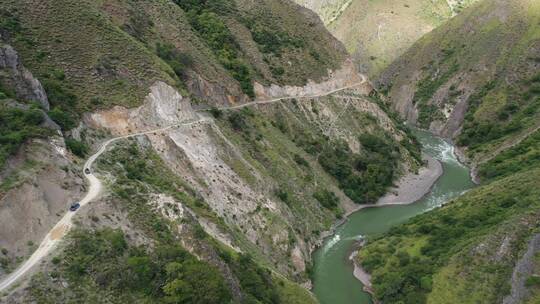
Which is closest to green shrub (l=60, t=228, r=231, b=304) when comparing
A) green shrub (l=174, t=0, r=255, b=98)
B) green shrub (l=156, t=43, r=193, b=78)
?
green shrub (l=156, t=43, r=193, b=78)

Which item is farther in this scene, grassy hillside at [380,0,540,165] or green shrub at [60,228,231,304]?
grassy hillside at [380,0,540,165]

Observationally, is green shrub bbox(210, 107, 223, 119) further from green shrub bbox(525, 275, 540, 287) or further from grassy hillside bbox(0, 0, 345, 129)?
green shrub bbox(525, 275, 540, 287)

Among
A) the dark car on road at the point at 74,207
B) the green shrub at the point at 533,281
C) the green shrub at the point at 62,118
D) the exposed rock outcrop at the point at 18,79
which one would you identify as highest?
the exposed rock outcrop at the point at 18,79

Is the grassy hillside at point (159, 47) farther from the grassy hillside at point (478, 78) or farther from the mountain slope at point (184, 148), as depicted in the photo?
the grassy hillside at point (478, 78)

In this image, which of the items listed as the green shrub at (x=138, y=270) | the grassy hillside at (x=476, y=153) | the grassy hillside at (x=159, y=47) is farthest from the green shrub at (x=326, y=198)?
the green shrub at (x=138, y=270)

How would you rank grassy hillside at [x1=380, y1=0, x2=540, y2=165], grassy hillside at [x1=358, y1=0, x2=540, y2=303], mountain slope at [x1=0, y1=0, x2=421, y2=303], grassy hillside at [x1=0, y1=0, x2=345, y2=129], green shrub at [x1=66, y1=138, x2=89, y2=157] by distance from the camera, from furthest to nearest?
grassy hillside at [x1=380, y1=0, x2=540, y2=165]
grassy hillside at [x1=0, y1=0, x2=345, y2=129]
grassy hillside at [x1=358, y1=0, x2=540, y2=303]
green shrub at [x1=66, y1=138, x2=89, y2=157]
mountain slope at [x1=0, y1=0, x2=421, y2=303]

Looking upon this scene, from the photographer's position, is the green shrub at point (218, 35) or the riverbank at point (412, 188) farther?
the green shrub at point (218, 35)

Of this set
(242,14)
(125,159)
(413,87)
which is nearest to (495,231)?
(125,159)

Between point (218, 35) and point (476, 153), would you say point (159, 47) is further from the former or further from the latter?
point (476, 153)

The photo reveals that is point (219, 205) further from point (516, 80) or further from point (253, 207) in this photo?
point (516, 80)
